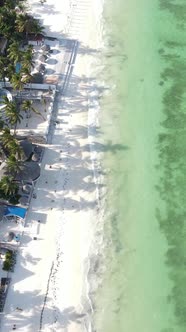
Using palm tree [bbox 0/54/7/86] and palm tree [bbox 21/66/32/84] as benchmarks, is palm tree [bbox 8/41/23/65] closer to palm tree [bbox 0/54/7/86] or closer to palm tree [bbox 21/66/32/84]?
palm tree [bbox 0/54/7/86]

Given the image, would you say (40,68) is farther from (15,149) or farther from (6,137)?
(15,149)

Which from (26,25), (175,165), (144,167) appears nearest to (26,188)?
(144,167)

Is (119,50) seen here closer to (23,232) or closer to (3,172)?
(3,172)

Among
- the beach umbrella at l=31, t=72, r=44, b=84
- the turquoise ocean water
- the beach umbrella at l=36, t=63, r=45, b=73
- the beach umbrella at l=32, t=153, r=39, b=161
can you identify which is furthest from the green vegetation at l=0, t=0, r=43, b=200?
the turquoise ocean water

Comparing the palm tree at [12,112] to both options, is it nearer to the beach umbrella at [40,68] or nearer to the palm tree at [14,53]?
the palm tree at [14,53]

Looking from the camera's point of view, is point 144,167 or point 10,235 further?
point 144,167
